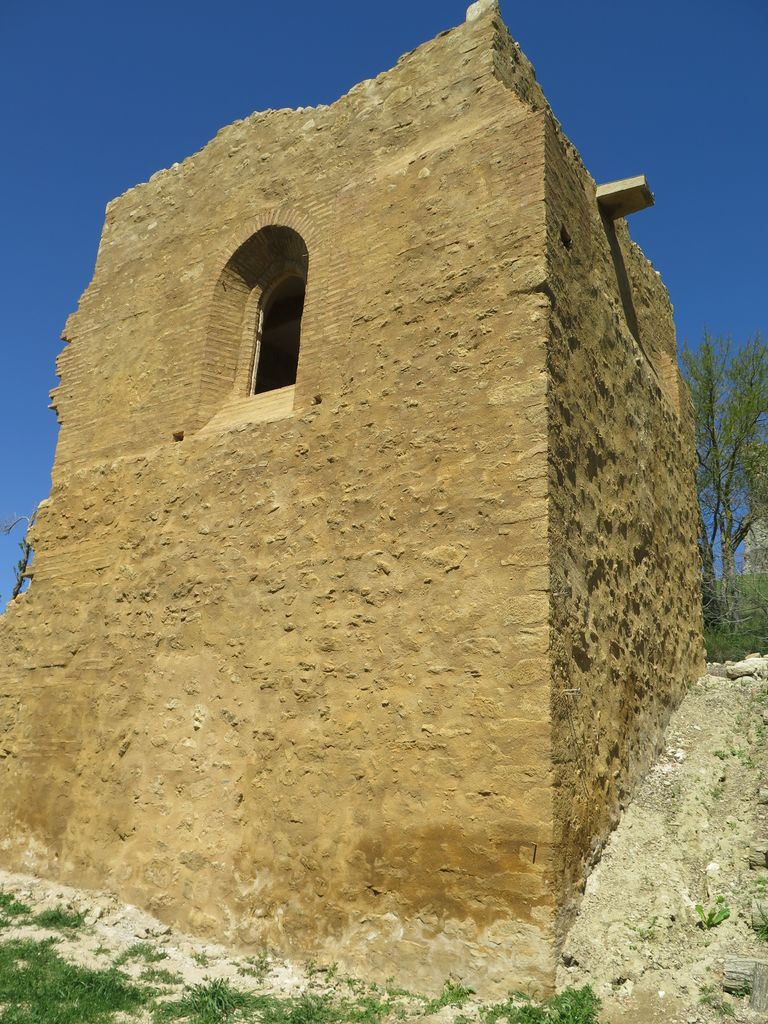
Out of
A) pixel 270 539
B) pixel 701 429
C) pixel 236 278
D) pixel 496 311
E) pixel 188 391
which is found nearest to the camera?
pixel 496 311

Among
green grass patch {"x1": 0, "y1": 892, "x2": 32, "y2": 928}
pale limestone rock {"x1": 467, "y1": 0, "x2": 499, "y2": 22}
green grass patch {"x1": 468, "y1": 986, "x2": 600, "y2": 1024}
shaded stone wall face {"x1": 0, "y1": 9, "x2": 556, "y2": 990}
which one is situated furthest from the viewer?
pale limestone rock {"x1": 467, "y1": 0, "x2": 499, "y2": 22}

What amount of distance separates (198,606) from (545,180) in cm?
394

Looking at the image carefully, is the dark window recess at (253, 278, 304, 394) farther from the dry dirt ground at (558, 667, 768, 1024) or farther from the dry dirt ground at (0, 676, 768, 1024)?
the dry dirt ground at (558, 667, 768, 1024)

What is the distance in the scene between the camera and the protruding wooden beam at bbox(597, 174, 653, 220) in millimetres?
6914

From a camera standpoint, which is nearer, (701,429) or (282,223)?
(282,223)

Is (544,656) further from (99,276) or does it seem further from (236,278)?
(99,276)

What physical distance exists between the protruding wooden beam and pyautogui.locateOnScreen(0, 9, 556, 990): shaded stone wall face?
5.13 feet

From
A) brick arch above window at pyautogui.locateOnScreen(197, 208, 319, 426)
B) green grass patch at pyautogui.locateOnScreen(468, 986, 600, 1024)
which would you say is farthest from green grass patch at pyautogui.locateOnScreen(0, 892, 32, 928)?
brick arch above window at pyautogui.locateOnScreen(197, 208, 319, 426)

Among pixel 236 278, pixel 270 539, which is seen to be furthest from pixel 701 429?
pixel 270 539

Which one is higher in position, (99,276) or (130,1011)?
(99,276)

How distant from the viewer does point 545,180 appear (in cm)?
550

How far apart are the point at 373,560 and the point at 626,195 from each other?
4.10 m

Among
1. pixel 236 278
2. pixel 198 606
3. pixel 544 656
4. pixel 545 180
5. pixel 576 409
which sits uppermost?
pixel 236 278

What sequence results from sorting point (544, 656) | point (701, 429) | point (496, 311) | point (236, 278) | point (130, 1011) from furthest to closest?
1. point (701, 429)
2. point (236, 278)
3. point (496, 311)
4. point (544, 656)
5. point (130, 1011)
